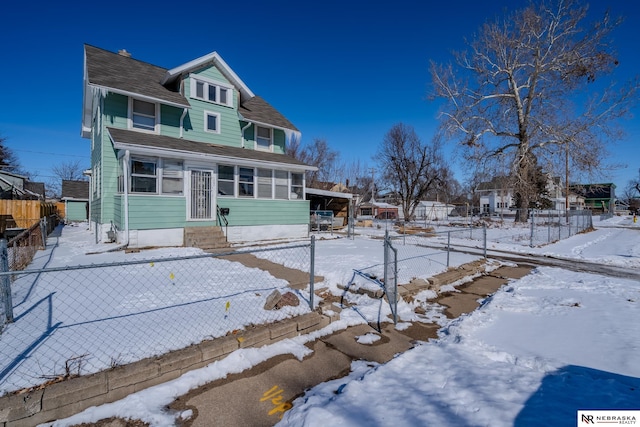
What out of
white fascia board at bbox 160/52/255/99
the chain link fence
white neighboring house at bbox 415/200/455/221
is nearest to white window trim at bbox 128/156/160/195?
the chain link fence

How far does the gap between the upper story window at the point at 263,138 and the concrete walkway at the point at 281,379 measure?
12901 mm

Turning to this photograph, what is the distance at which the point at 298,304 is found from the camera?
5.07m

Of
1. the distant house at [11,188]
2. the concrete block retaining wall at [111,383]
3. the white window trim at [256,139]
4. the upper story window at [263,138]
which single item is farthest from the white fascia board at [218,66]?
the distant house at [11,188]

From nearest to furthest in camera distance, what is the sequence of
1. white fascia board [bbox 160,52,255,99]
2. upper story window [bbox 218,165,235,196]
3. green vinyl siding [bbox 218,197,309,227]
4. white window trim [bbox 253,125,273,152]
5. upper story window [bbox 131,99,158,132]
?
upper story window [bbox 131,99,158,132] → upper story window [bbox 218,165,235,196] → green vinyl siding [bbox 218,197,309,227] → white fascia board [bbox 160,52,255,99] → white window trim [bbox 253,125,273,152]

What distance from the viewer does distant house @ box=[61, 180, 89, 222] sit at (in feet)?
97.6

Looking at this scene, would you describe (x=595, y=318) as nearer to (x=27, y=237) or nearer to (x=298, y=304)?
(x=298, y=304)

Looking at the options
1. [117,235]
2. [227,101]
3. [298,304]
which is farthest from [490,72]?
[117,235]

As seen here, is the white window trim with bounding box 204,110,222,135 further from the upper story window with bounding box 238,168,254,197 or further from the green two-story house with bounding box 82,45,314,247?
the upper story window with bounding box 238,168,254,197

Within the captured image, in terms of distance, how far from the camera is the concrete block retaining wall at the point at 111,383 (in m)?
2.46

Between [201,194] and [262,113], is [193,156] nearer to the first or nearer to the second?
[201,194]

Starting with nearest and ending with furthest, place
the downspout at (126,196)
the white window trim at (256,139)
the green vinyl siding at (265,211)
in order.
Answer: the downspout at (126,196), the green vinyl siding at (265,211), the white window trim at (256,139)

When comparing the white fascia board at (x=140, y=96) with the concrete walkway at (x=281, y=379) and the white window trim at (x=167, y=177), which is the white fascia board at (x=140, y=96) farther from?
the concrete walkway at (x=281, y=379)

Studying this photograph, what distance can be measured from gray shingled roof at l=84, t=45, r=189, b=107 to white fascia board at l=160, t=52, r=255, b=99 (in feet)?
2.60

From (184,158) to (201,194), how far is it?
1562 mm
